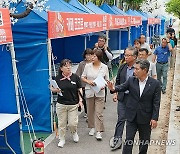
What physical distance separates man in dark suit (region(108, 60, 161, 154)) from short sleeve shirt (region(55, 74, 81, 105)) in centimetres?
121

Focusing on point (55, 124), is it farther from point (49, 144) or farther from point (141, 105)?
point (141, 105)

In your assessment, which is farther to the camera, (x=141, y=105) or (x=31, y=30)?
(x=31, y=30)

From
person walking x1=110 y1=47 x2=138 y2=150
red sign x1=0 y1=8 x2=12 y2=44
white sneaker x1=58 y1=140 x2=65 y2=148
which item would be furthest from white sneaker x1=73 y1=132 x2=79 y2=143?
red sign x1=0 y1=8 x2=12 y2=44

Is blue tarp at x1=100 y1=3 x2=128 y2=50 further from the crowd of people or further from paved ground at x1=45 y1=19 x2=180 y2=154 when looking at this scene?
the crowd of people

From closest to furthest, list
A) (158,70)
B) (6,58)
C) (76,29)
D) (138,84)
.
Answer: (138,84) → (6,58) → (76,29) → (158,70)

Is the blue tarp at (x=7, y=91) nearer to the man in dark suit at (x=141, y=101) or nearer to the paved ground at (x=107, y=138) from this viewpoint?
the paved ground at (x=107, y=138)

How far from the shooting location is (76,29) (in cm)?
760

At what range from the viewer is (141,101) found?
4465mm

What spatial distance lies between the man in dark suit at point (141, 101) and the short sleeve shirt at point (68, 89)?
1208 millimetres

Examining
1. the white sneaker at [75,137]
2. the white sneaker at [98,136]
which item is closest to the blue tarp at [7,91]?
the white sneaker at [75,137]

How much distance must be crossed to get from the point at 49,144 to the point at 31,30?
2244 millimetres

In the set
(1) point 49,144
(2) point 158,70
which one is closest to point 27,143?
(1) point 49,144

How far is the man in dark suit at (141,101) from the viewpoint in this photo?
14.5 ft

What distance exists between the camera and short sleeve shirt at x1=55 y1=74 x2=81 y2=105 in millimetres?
5633
